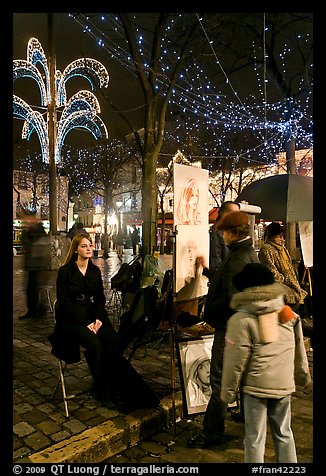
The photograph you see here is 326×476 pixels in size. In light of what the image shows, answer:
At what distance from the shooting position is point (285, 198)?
19.0 feet

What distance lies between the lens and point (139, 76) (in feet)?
24.0

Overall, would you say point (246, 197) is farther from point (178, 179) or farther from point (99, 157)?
point (99, 157)

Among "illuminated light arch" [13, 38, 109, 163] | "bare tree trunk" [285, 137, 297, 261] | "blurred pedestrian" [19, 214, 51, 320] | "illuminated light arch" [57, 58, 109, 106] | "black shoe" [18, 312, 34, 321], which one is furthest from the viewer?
"illuminated light arch" [13, 38, 109, 163]

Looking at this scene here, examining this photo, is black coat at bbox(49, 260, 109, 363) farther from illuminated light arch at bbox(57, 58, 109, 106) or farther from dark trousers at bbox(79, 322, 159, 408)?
illuminated light arch at bbox(57, 58, 109, 106)

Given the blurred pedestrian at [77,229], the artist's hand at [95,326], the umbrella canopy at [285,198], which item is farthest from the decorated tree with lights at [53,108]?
the artist's hand at [95,326]

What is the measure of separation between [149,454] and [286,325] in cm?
185

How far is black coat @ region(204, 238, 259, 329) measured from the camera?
3.25 m

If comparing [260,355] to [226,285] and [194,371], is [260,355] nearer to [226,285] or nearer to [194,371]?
[226,285]

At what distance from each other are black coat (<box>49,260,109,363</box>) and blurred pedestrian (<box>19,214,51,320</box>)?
3.07m

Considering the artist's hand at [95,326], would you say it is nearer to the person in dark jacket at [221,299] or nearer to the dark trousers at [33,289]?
the person in dark jacket at [221,299]

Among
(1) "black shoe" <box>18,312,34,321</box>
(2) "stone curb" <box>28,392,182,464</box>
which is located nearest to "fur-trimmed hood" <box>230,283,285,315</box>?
(2) "stone curb" <box>28,392,182,464</box>
